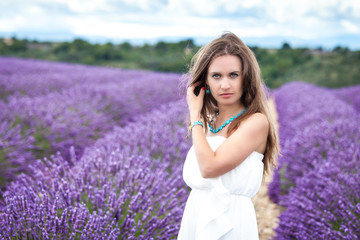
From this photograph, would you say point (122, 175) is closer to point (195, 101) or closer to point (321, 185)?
point (195, 101)

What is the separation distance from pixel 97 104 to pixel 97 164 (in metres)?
2.61

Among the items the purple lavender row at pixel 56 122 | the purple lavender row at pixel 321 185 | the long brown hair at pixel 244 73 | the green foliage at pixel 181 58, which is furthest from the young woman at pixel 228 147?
the green foliage at pixel 181 58

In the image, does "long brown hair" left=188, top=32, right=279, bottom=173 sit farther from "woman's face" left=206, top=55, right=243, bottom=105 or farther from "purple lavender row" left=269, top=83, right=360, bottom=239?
"purple lavender row" left=269, top=83, right=360, bottom=239

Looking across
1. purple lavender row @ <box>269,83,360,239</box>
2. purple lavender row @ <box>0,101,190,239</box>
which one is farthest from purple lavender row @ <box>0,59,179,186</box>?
purple lavender row @ <box>269,83,360,239</box>

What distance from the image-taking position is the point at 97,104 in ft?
14.6

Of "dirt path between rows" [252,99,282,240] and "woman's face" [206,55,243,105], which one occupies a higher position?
"woman's face" [206,55,243,105]

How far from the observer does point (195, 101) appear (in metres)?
1.41

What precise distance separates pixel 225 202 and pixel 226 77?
21.1 inches

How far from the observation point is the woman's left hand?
4.45 ft

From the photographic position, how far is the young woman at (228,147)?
48.0 inches

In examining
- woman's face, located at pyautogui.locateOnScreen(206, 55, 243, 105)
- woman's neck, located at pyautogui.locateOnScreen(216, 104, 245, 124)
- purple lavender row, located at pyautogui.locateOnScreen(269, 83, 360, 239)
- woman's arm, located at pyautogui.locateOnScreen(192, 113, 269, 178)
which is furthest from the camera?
purple lavender row, located at pyautogui.locateOnScreen(269, 83, 360, 239)

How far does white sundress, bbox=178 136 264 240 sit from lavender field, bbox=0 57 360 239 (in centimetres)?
42

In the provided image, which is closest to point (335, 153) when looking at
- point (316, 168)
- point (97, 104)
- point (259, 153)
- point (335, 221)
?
point (316, 168)

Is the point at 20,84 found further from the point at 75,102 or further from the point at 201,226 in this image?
the point at 201,226
